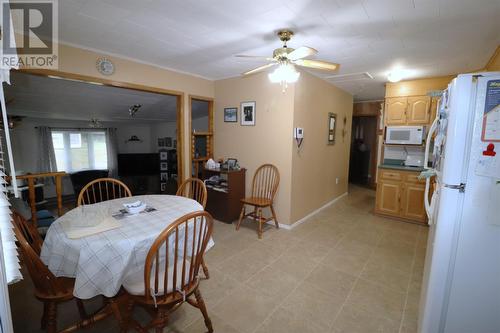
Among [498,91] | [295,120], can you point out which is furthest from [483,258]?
[295,120]

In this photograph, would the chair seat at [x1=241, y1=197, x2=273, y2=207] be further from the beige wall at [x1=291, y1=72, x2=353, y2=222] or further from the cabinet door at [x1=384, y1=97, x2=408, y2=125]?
the cabinet door at [x1=384, y1=97, x2=408, y2=125]

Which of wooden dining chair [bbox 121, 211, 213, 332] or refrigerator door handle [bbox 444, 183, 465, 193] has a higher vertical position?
refrigerator door handle [bbox 444, 183, 465, 193]

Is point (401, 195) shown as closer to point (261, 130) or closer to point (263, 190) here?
point (263, 190)

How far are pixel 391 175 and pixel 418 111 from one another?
1.15 metres

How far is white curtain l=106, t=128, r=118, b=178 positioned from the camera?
693 cm

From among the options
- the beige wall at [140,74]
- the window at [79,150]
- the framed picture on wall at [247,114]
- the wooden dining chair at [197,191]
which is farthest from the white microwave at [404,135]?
the window at [79,150]

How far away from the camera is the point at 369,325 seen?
5.75 feet

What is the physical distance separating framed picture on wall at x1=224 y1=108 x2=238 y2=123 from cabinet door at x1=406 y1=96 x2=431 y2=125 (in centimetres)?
293

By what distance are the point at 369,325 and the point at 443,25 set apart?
251cm

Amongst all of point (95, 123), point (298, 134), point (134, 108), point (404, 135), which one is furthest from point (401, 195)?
point (95, 123)

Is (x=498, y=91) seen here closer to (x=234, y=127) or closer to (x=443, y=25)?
(x=443, y=25)

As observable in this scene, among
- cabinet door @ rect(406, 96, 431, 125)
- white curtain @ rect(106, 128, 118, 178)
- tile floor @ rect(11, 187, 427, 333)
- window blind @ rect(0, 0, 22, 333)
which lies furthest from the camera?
white curtain @ rect(106, 128, 118, 178)

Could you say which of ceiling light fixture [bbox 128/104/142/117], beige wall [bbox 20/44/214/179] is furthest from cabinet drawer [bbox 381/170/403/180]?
ceiling light fixture [bbox 128/104/142/117]

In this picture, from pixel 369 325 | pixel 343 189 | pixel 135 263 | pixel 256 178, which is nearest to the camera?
pixel 135 263
